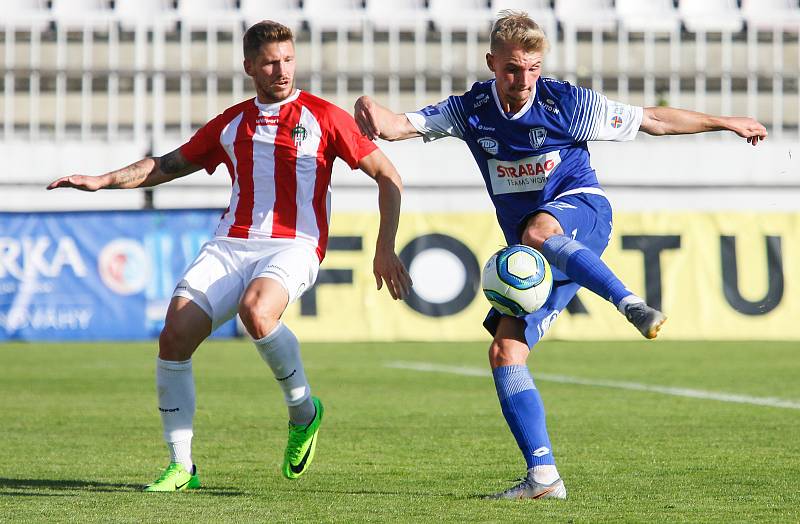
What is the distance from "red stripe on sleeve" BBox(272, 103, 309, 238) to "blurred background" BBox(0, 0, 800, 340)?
9.63m

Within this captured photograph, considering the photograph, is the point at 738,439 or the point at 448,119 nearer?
the point at 448,119

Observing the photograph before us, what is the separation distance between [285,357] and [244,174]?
2.71 feet

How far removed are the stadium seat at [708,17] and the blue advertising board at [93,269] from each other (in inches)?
344

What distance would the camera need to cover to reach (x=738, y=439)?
21.3ft

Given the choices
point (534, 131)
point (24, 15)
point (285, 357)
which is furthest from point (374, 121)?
point (24, 15)

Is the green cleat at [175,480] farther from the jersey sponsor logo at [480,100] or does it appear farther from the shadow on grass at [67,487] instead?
the jersey sponsor logo at [480,100]

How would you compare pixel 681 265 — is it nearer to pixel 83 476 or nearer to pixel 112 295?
pixel 112 295

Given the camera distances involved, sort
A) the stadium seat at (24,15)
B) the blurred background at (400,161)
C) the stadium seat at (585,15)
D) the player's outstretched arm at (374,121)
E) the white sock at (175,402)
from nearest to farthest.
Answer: the player's outstretched arm at (374,121) < the white sock at (175,402) < the blurred background at (400,161) < the stadium seat at (24,15) < the stadium seat at (585,15)

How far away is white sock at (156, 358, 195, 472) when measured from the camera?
5180 millimetres

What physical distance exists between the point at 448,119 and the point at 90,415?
158 inches

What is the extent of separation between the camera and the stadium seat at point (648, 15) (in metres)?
19.6

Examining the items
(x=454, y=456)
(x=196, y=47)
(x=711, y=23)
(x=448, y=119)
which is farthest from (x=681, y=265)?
(x=448, y=119)

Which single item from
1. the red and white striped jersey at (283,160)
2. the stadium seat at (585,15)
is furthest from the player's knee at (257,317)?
the stadium seat at (585,15)

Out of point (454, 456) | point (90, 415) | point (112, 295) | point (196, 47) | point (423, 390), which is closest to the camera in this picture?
point (454, 456)
